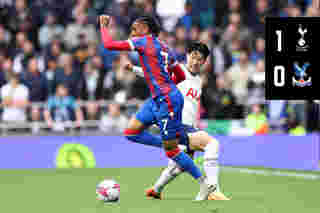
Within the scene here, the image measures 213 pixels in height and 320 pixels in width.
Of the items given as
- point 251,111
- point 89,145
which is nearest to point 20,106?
point 89,145

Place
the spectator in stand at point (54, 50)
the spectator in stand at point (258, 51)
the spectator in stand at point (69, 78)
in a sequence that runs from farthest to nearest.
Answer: the spectator in stand at point (258, 51) → the spectator in stand at point (54, 50) → the spectator in stand at point (69, 78)

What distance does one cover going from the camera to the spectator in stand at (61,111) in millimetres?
15548

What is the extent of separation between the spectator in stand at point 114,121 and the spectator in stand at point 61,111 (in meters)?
0.48

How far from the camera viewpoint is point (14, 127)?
15.3m

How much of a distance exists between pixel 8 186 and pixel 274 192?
358 cm

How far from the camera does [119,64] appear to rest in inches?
651

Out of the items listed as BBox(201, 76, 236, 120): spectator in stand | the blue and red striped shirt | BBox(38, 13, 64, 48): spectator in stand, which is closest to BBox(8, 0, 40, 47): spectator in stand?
BBox(38, 13, 64, 48): spectator in stand

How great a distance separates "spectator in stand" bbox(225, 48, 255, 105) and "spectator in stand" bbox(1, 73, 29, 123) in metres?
4.05

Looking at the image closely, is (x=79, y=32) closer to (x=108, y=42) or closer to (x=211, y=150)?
(x=211, y=150)

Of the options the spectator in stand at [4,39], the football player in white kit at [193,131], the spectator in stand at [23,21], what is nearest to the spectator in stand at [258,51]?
the spectator in stand at [23,21]

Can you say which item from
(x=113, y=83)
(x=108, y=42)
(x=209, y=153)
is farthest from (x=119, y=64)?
(x=108, y=42)

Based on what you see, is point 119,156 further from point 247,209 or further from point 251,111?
point 247,209

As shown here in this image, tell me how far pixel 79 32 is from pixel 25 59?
4.69ft

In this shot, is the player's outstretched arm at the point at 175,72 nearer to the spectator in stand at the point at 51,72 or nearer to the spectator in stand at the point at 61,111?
the spectator in stand at the point at 61,111
